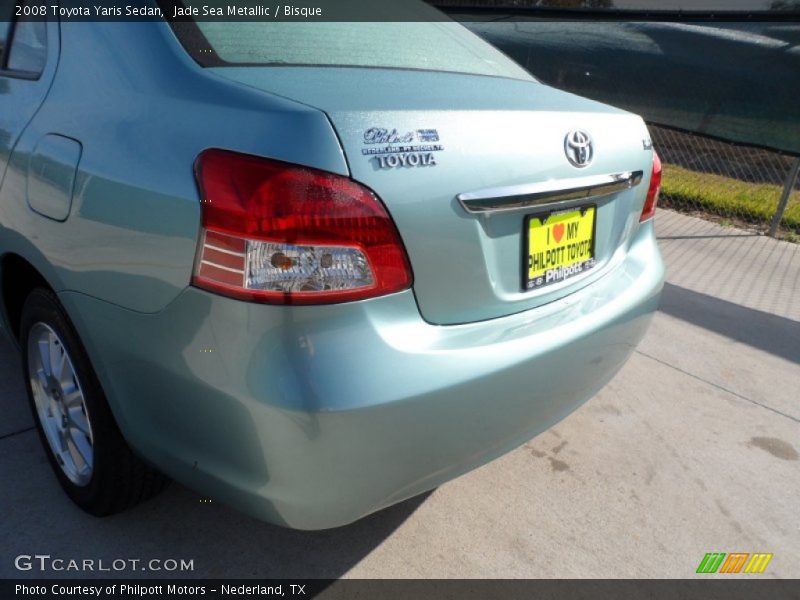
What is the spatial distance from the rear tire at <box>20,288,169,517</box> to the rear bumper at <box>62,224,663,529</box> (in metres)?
0.14

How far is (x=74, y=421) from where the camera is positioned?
6.73 feet

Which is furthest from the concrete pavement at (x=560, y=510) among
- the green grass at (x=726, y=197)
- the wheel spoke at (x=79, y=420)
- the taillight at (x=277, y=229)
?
the green grass at (x=726, y=197)

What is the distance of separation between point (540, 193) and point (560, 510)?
1142mm

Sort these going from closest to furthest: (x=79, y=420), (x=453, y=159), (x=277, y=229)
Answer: (x=277, y=229) < (x=453, y=159) < (x=79, y=420)

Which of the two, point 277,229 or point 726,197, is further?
point 726,197

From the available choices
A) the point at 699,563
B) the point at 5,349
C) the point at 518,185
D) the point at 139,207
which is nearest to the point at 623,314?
the point at 518,185

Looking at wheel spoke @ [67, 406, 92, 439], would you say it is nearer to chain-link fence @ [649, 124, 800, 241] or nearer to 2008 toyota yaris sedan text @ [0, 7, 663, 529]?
2008 toyota yaris sedan text @ [0, 7, 663, 529]

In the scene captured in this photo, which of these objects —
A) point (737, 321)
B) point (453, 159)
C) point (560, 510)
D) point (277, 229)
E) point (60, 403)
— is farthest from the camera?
point (737, 321)

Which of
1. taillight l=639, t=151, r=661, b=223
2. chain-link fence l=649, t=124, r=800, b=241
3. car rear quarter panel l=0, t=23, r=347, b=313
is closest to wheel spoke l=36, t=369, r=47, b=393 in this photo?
car rear quarter panel l=0, t=23, r=347, b=313

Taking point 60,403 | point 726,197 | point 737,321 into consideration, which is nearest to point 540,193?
point 60,403

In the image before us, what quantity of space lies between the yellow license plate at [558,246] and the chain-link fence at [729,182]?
460 centimetres

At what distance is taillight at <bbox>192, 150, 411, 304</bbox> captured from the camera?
1370 millimetres

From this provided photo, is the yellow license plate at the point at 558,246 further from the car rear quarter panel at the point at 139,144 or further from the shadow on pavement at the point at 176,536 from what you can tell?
the shadow on pavement at the point at 176,536

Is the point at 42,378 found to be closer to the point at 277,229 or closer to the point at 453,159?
the point at 277,229
